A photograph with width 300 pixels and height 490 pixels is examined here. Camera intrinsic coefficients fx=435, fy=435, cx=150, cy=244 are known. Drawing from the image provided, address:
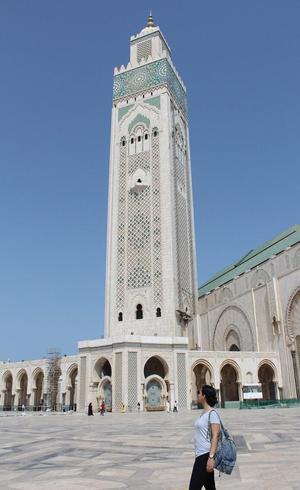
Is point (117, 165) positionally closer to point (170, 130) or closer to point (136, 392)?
point (170, 130)

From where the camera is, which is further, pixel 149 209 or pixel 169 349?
pixel 149 209

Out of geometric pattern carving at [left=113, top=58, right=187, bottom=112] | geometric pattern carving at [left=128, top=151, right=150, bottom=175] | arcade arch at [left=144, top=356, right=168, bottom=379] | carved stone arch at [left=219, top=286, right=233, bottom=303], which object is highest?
geometric pattern carving at [left=113, top=58, right=187, bottom=112]

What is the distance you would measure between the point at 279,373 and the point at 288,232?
11.3 m

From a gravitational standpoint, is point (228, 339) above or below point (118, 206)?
below

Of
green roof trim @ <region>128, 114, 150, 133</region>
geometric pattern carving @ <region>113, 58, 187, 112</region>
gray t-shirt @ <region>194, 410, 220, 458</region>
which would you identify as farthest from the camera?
geometric pattern carving @ <region>113, 58, 187, 112</region>

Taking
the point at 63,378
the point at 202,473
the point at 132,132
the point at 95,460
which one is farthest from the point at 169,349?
the point at 202,473

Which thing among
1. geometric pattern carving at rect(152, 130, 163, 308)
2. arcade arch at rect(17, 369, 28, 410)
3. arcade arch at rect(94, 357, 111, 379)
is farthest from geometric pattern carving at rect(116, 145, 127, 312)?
arcade arch at rect(17, 369, 28, 410)

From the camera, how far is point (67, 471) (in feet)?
15.0

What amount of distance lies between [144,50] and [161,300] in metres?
21.9

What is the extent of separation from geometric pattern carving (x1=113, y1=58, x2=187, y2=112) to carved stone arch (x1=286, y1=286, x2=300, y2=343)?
19.4 m

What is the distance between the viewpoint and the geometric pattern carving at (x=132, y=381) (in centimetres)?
2314

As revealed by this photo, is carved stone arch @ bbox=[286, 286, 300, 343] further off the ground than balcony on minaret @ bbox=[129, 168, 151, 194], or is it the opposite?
balcony on minaret @ bbox=[129, 168, 151, 194]

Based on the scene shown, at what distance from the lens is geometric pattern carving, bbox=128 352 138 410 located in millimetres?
23141

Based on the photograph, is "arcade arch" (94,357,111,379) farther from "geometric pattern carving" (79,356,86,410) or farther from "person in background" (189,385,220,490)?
"person in background" (189,385,220,490)
